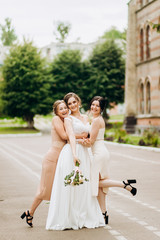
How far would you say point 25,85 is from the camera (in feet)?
182

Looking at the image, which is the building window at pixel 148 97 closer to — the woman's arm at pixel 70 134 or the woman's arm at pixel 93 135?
the woman's arm at pixel 93 135

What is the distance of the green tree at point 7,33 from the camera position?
101 metres

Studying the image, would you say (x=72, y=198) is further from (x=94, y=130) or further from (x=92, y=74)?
(x=92, y=74)

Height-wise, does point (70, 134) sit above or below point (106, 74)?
below

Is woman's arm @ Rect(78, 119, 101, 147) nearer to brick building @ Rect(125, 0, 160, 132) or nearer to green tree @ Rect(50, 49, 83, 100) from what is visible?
brick building @ Rect(125, 0, 160, 132)

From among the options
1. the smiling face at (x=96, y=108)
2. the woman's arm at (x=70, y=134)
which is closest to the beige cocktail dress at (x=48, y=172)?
the woman's arm at (x=70, y=134)

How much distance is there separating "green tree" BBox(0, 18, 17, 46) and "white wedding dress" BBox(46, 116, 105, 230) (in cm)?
9629


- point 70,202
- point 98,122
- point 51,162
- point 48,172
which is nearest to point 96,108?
point 98,122

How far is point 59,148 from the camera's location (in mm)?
7211

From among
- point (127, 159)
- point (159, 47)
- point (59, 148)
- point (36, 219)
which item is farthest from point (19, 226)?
point (159, 47)

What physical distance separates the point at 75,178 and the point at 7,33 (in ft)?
320

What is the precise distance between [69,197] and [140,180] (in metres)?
6.14

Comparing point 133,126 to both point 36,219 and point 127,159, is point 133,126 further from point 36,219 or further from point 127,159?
point 36,219

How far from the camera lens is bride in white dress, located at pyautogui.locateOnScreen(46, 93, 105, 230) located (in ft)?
22.3
